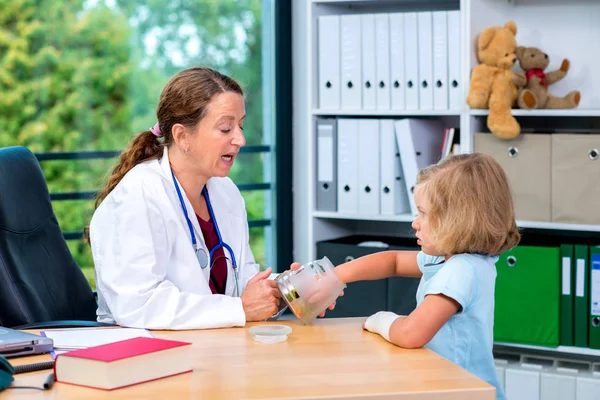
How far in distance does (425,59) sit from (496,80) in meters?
0.30

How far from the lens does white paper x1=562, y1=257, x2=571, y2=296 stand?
3.00m

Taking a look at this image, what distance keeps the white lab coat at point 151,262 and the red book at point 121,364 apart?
0.37 meters

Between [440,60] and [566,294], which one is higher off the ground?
[440,60]

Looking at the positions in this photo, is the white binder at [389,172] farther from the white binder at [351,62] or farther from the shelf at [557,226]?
the shelf at [557,226]

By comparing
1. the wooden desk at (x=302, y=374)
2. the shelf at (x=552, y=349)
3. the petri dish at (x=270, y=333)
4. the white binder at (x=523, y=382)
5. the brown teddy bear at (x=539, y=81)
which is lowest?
the white binder at (x=523, y=382)

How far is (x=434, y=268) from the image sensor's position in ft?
6.21

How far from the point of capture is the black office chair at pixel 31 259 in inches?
82.1

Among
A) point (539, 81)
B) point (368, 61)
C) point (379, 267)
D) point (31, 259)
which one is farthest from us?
point (368, 61)

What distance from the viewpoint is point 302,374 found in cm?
150

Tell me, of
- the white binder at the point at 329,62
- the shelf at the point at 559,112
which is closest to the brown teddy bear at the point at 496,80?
the shelf at the point at 559,112

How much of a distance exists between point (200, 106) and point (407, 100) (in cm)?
130

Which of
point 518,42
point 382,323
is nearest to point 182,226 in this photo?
point 382,323

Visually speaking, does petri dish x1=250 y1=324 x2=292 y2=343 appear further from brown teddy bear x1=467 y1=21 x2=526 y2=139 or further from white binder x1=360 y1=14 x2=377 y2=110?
white binder x1=360 y1=14 x2=377 y2=110

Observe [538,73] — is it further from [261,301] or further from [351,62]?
[261,301]
